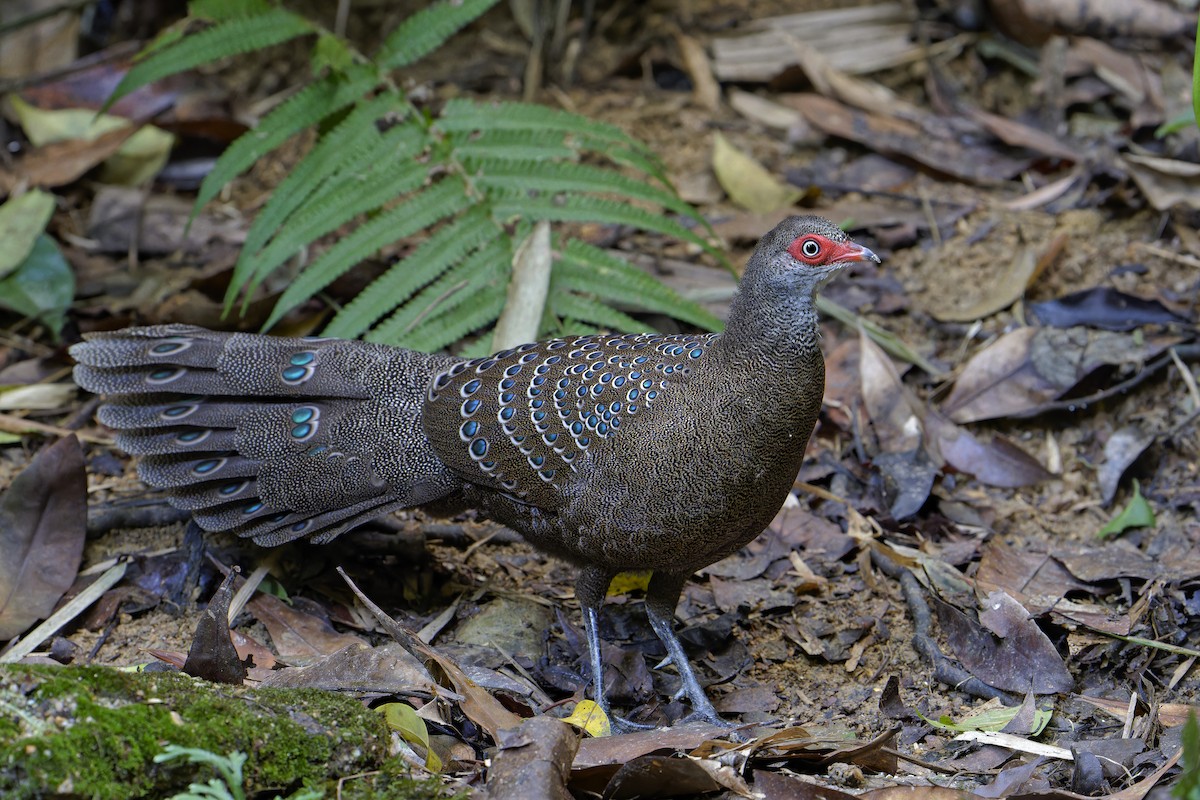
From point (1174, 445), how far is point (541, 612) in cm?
284

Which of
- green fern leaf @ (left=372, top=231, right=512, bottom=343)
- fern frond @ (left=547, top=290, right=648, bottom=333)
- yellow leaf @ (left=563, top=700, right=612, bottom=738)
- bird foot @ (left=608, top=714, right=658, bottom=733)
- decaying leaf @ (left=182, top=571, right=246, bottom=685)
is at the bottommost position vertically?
bird foot @ (left=608, top=714, right=658, bottom=733)

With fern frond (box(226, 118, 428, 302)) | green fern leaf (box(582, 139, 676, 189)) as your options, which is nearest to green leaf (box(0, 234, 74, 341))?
fern frond (box(226, 118, 428, 302))

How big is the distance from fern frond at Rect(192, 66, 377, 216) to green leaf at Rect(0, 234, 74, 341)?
0.74 m

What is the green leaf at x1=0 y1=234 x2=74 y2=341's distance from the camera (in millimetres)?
5883

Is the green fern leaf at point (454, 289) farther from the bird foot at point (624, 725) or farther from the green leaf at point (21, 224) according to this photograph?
the bird foot at point (624, 725)

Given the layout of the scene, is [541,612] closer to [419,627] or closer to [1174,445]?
[419,627]

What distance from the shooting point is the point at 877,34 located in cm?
770

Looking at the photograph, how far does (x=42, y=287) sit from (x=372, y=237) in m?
1.71

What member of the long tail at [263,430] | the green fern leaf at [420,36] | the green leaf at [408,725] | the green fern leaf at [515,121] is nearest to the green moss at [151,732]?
the green leaf at [408,725]

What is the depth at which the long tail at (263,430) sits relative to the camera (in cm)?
464

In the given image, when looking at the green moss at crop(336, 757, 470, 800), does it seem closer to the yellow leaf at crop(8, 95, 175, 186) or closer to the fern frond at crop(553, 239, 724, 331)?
the fern frond at crop(553, 239, 724, 331)

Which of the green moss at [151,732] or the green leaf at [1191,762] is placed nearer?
the green leaf at [1191,762]

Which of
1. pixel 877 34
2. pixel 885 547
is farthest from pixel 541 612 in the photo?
pixel 877 34

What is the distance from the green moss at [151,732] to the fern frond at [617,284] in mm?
2744
